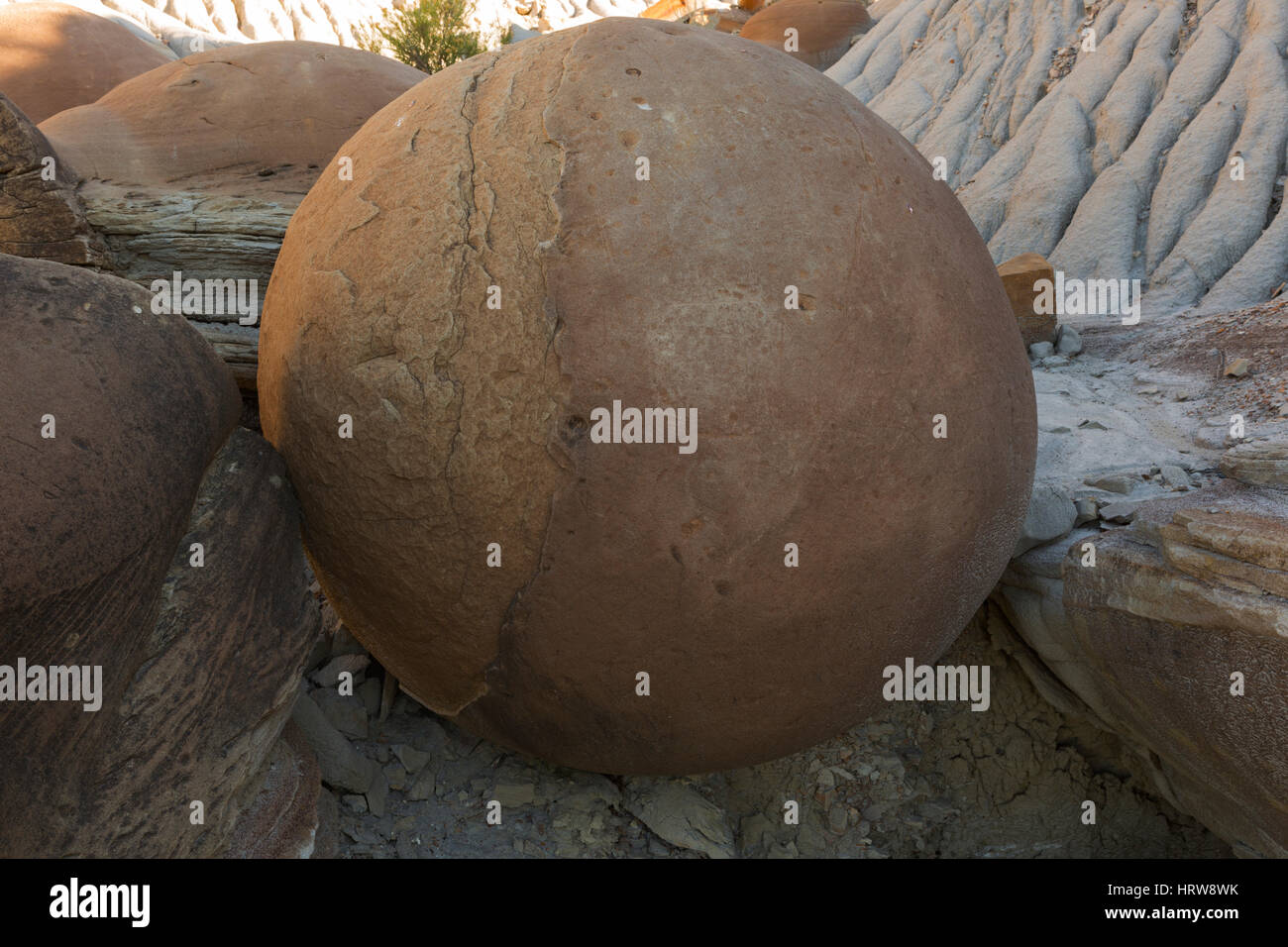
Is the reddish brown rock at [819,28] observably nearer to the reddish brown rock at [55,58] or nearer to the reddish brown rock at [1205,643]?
the reddish brown rock at [55,58]

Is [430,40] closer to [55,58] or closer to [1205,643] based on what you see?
[55,58]

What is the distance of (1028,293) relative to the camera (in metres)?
5.30

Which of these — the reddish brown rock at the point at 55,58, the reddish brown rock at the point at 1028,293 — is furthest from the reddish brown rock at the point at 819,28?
the reddish brown rock at the point at 55,58

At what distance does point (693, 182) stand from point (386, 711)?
1805 millimetres

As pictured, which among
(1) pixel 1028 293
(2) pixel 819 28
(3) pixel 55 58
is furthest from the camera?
(2) pixel 819 28

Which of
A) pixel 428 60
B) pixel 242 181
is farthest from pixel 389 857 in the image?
pixel 428 60

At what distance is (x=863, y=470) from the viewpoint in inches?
75.3

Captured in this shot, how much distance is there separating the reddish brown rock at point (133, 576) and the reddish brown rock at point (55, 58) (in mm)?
3944

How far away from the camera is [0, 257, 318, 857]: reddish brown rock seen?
1634mm

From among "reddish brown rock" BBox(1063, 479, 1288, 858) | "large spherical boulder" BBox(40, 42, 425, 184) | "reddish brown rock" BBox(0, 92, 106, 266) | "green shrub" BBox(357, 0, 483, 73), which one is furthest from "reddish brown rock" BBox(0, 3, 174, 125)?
"green shrub" BBox(357, 0, 483, 73)

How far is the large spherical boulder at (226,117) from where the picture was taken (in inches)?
135

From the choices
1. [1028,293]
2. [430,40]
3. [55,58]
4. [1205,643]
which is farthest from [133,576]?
[430,40]

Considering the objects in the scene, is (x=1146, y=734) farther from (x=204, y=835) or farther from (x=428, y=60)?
(x=428, y=60)

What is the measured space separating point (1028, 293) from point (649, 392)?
4.28 metres
